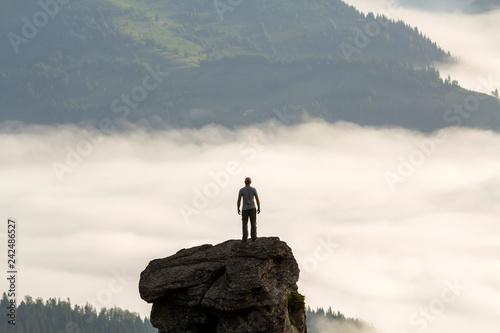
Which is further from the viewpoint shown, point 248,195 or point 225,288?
point 248,195

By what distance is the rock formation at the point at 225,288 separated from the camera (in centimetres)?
5662

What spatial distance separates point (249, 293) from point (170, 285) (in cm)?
632

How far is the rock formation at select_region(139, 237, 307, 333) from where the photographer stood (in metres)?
56.6

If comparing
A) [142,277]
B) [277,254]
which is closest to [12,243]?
[142,277]

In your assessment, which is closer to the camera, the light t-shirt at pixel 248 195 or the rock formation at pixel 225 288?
the rock formation at pixel 225 288

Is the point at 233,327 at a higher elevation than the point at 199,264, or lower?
lower

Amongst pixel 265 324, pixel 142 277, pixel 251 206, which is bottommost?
pixel 265 324

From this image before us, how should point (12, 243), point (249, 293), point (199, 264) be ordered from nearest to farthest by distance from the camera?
point (249, 293), point (199, 264), point (12, 243)

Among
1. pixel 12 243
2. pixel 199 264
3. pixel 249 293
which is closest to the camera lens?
pixel 249 293

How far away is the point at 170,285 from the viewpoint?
58875 mm

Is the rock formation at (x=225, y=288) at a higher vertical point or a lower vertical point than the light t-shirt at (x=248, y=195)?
lower

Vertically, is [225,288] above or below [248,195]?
below

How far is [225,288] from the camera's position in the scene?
56875 mm

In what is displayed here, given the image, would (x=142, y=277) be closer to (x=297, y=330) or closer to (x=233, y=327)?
(x=233, y=327)
